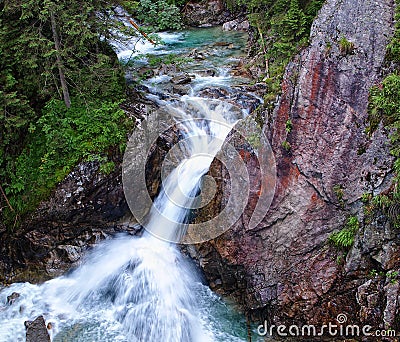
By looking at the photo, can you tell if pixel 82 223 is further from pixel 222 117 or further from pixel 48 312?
pixel 222 117

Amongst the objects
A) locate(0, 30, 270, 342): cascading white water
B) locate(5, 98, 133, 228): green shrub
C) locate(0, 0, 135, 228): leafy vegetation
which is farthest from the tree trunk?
locate(0, 30, 270, 342): cascading white water

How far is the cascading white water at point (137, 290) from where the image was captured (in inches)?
363

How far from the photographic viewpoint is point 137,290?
999cm

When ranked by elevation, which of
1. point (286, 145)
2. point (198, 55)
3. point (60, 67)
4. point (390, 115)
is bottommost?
point (286, 145)

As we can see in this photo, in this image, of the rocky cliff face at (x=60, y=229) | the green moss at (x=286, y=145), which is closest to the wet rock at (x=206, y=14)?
the rocky cliff face at (x=60, y=229)

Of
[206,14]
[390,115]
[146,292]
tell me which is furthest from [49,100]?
[206,14]

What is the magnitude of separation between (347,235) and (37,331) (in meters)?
7.36

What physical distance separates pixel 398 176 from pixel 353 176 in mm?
1064

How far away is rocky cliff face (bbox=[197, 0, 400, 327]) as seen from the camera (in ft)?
24.9

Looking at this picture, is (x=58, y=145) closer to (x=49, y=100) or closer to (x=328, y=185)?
(x=49, y=100)

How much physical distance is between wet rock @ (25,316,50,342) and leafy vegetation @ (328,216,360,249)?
6.94m

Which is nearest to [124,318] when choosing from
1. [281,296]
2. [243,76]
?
[281,296]

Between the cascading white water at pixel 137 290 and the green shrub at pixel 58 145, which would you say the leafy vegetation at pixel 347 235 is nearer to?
the cascading white water at pixel 137 290

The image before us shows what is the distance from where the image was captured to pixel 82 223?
36.4ft
